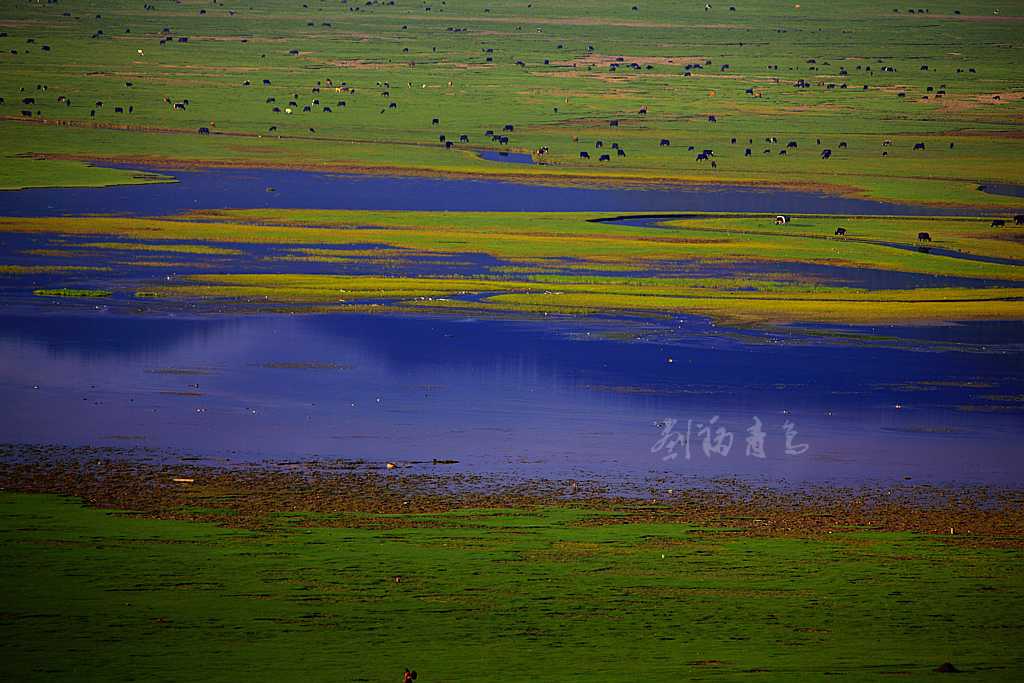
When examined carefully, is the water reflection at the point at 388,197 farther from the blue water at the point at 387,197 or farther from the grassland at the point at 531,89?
the grassland at the point at 531,89

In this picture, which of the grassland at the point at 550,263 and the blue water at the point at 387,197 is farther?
the blue water at the point at 387,197

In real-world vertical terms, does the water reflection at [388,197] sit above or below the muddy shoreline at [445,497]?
above

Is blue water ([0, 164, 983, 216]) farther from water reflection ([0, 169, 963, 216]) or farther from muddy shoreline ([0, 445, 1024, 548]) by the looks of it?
muddy shoreline ([0, 445, 1024, 548])

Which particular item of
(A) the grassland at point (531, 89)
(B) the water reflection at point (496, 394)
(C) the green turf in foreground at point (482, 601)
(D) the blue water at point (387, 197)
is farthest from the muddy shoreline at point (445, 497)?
(A) the grassland at point (531, 89)

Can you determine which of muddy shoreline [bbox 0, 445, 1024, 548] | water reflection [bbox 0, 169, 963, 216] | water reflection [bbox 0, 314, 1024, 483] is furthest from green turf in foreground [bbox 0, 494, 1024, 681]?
water reflection [bbox 0, 169, 963, 216]

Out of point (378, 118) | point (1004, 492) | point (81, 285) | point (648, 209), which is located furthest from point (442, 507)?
point (378, 118)

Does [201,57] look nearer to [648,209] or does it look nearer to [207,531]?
[648,209]

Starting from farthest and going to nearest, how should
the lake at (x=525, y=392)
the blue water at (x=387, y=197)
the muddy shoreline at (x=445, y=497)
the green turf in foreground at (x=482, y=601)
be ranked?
the blue water at (x=387, y=197)
the lake at (x=525, y=392)
the muddy shoreline at (x=445, y=497)
the green turf in foreground at (x=482, y=601)

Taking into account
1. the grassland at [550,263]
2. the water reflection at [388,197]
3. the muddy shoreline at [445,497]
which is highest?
the water reflection at [388,197]
